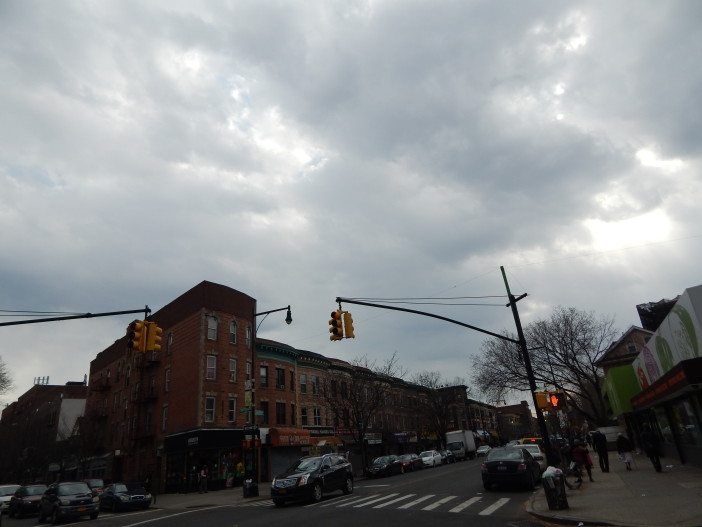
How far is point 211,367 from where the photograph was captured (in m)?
38.1

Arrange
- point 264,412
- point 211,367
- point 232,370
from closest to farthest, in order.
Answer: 1. point 211,367
2. point 232,370
3. point 264,412

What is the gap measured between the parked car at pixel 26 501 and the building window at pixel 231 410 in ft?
46.3

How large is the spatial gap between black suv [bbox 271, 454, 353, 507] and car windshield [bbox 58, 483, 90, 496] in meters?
9.10

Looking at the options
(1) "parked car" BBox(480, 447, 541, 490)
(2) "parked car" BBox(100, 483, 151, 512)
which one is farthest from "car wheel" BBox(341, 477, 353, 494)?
(2) "parked car" BBox(100, 483, 151, 512)

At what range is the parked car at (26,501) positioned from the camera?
24.4 metres

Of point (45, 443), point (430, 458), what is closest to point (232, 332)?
point (430, 458)

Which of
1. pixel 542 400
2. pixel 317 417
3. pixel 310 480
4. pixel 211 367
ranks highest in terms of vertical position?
pixel 211 367

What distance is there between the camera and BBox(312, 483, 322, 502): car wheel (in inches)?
719

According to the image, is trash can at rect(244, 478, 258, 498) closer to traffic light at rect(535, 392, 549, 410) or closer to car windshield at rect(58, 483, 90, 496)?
car windshield at rect(58, 483, 90, 496)

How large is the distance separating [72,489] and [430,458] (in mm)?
33182

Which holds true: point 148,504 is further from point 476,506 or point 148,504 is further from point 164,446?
point 476,506

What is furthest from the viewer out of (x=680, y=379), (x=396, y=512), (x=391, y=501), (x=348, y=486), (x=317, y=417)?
(x=317, y=417)

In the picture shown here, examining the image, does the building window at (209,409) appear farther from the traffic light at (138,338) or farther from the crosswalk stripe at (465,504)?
the crosswalk stripe at (465,504)

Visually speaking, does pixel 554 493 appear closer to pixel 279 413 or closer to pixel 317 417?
pixel 279 413
